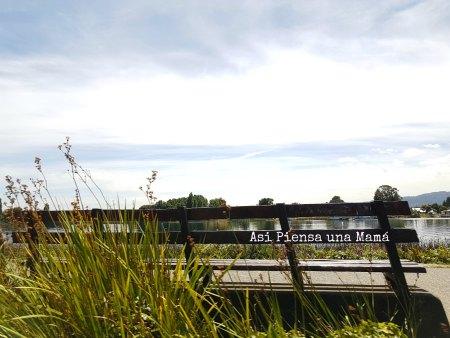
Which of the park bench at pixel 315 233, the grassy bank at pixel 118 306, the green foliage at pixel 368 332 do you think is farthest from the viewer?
the park bench at pixel 315 233

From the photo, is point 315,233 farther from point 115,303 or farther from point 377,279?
point 115,303

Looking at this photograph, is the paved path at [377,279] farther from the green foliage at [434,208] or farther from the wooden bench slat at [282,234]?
the green foliage at [434,208]

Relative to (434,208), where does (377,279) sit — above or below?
above

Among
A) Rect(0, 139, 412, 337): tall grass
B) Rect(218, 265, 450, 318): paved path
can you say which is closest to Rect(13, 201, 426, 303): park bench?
Rect(218, 265, 450, 318): paved path

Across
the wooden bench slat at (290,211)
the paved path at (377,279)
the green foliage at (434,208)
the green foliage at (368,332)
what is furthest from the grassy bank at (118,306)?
the green foliage at (434,208)

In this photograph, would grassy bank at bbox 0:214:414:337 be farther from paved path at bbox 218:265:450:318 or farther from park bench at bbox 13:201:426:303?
paved path at bbox 218:265:450:318

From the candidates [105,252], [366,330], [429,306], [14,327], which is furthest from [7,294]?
[429,306]

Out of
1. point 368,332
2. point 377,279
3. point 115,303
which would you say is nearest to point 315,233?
point 377,279

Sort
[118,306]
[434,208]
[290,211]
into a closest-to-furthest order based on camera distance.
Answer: [118,306] < [290,211] < [434,208]

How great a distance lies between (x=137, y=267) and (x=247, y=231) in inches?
102

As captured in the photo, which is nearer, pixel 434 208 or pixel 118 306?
pixel 118 306

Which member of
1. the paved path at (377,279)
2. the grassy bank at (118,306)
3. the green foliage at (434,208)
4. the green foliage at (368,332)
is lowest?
the green foliage at (434,208)

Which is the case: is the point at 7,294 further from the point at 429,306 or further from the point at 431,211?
the point at 431,211

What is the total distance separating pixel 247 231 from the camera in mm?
5992
